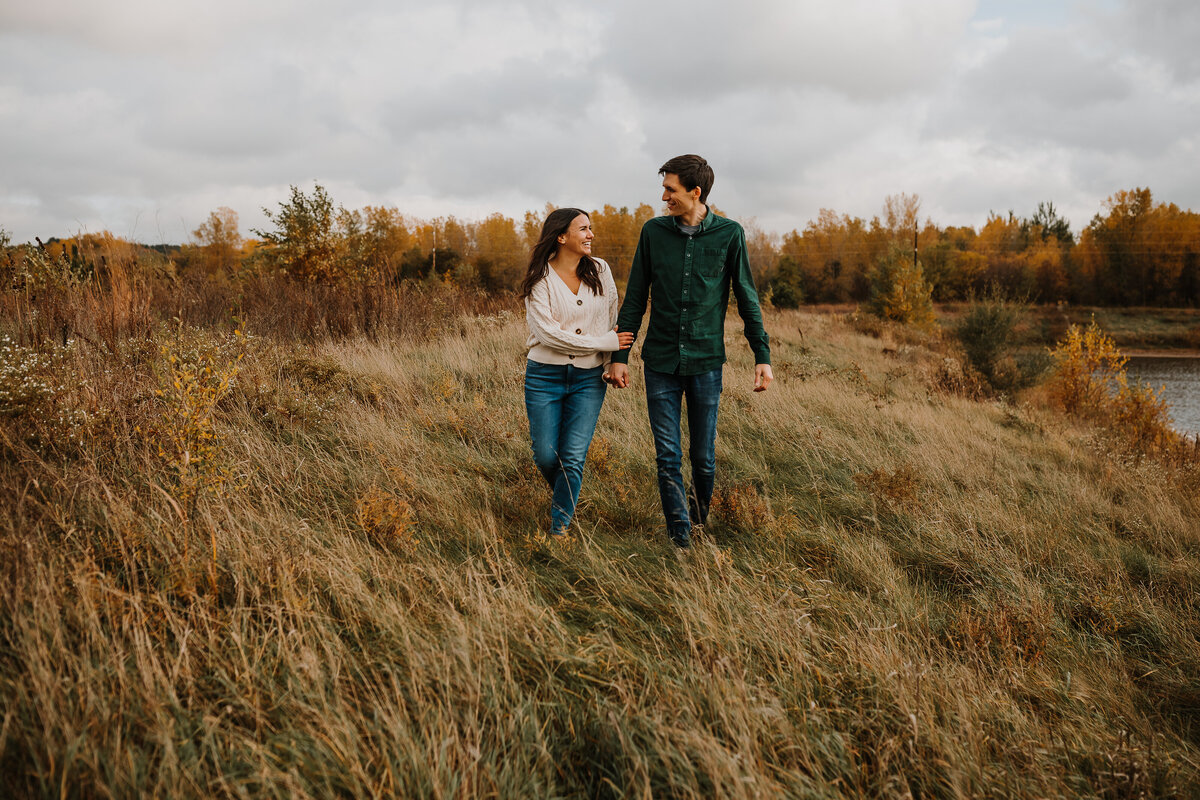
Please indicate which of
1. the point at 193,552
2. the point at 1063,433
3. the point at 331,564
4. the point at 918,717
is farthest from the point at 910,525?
the point at 1063,433

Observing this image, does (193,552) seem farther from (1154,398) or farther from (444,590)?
(1154,398)

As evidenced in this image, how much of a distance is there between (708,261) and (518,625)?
2039mm

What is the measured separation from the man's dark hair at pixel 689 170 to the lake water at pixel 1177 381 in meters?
9.66

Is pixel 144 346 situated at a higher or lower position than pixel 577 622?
higher

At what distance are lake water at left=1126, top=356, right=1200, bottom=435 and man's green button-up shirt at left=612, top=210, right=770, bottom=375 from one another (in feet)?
30.8

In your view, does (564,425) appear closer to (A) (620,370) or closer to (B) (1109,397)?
(A) (620,370)

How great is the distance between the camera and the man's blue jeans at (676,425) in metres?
3.22

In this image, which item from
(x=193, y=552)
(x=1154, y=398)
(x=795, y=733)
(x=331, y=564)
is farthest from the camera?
(x=1154, y=398)

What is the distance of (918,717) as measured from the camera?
1.92m

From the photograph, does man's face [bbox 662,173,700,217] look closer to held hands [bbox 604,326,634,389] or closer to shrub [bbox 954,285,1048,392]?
held hands [bbox 604,326,634,389]

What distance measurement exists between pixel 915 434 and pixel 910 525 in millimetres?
2804

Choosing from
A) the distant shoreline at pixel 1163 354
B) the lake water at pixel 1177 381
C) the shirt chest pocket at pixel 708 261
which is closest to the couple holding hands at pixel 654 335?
the shirt chest pocket at pixel 708 261

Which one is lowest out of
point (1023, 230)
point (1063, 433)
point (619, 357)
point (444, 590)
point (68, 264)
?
point (1063, 433)

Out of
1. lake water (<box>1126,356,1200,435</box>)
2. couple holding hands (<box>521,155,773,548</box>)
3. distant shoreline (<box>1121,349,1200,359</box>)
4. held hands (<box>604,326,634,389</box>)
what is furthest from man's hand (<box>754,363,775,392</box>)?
distant shoreline (<box>1121,349,1200,359</box>)
